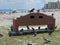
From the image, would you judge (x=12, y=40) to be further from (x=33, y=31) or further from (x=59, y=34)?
(x=59, y=34)

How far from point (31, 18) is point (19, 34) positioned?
12.8ft

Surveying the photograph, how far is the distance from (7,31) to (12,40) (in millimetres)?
5644

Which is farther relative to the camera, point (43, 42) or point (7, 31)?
point (7, 31)

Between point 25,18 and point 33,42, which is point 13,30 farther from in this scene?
point 33,42

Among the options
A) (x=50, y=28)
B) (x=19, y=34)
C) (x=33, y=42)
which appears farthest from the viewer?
(x=50, y=28)

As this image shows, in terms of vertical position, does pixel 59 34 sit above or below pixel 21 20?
below

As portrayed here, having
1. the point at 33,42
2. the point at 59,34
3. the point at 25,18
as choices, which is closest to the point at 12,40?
the point at 33,42

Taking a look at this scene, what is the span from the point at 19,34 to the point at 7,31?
315 cm

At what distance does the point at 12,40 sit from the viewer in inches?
1417

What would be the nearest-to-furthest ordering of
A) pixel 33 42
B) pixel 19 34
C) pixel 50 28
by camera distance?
pixel 33 42, pixel 19 34, pixel 50 28

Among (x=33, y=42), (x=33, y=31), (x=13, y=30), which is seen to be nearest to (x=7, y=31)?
(x=13, y=30)

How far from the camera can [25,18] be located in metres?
40.5

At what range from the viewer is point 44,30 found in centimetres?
4119

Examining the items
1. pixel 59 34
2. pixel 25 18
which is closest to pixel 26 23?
pixel 25 18
